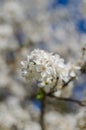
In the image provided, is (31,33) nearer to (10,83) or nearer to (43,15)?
(43,15)

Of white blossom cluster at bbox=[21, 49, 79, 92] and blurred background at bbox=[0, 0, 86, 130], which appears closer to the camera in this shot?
white blossom cluster at bbox=[21, 49, 79, 92]

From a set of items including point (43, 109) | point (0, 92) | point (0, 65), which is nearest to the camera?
point (43, 109)

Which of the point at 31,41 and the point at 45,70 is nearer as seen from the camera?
the point at 45,70

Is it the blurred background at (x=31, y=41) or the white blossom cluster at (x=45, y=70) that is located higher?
the blurred background at (x=31, y=41)

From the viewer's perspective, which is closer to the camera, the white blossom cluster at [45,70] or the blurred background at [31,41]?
the white blossom cluster at [45,70]

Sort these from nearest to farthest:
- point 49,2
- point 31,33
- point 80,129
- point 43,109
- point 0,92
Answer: point 43,109 → point 80,129 → point 0,92 → point 31,33 → point 49,2

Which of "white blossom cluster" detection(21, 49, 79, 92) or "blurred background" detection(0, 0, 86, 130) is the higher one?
"blurred background" detection(0, 0, 86, 130)

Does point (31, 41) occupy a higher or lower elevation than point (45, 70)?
higher

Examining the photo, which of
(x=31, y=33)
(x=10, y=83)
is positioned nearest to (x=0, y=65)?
(x=10, y=83)
